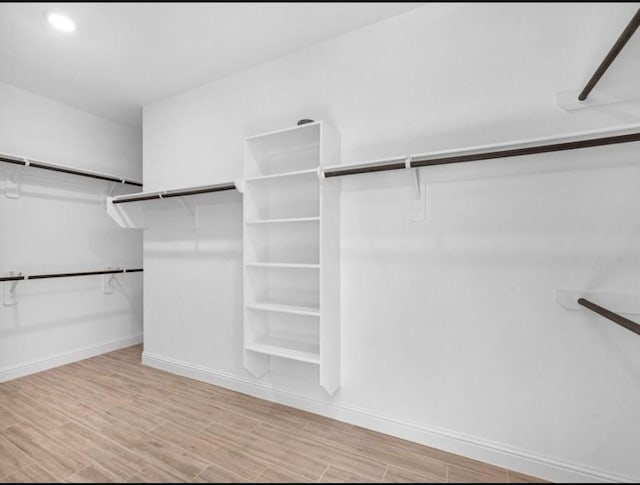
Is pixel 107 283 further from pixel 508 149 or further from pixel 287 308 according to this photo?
pixel 508 149

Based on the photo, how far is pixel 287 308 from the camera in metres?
2.11

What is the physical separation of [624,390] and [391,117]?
179 cm

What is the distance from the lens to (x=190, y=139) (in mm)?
2873

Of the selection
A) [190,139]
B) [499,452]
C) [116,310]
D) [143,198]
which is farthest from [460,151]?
[116,310]

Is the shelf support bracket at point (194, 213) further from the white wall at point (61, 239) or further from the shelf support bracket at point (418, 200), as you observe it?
the shelf support bracket at point (418, 200)

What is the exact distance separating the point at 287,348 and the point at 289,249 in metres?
0.67

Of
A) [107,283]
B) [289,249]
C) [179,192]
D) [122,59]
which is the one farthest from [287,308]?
[107,283]

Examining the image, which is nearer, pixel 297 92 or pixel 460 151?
pixel 460 151

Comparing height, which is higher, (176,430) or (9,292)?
(9,292)

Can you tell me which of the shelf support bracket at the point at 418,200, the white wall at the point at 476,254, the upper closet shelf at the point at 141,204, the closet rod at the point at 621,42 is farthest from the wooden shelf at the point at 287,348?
the closet rod at the point at 621,42

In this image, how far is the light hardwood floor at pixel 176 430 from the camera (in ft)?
5.29

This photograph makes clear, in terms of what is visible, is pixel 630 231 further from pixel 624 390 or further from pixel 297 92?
pixel 297 92

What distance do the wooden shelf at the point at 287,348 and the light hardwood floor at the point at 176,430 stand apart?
44 centimetres

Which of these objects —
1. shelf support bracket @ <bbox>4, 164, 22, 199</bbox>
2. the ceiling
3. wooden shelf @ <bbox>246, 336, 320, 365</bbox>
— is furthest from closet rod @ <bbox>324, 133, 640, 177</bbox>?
shelf support bracket @ <bbox>4, 164, 22, 199</bbox>
